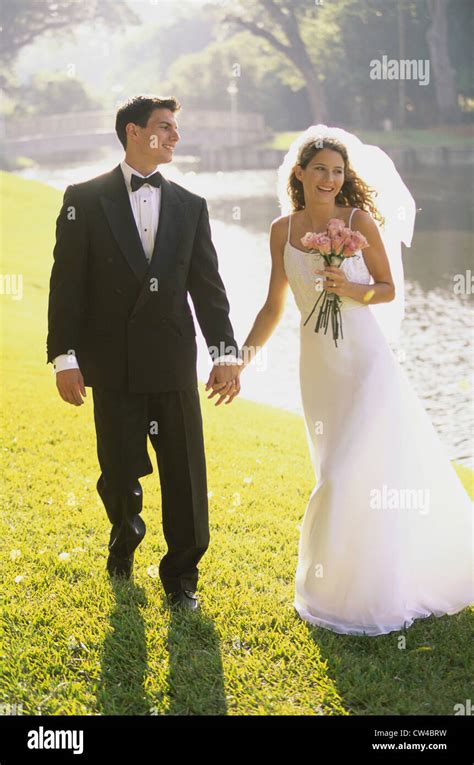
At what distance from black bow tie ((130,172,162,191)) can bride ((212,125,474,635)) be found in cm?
60

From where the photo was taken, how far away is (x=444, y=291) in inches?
959

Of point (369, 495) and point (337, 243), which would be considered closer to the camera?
point (337, 243)

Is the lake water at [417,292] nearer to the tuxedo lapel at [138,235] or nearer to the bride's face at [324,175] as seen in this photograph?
the bride's face at [324,175]

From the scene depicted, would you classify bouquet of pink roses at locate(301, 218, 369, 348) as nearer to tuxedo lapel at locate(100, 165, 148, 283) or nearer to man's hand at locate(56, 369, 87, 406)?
tuxedo lapel at locate(100, 165, 148, 283)

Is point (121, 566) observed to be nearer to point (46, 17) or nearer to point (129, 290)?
point (129, 290)

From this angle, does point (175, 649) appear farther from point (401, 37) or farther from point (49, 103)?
point (49, 103)

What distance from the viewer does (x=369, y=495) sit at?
13.9ft

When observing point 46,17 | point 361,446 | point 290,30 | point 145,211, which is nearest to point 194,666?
point 361,446

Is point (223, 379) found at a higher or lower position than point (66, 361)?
lower

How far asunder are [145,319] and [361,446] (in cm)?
109

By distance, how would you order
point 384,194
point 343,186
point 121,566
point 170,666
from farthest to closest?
point 121,566
point 384,194
point 343,186
point 170,666

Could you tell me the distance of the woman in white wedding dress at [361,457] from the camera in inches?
166

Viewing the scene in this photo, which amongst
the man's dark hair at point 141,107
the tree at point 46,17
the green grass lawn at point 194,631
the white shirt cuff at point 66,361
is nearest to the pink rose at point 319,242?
the man's dark hair at point 141,107

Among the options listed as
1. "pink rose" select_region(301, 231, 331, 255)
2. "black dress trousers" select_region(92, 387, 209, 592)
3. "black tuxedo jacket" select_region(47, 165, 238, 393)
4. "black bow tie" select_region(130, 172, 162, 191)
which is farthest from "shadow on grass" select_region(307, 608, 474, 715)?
"black bow tie" select_region(130, 172, 162, 191)
